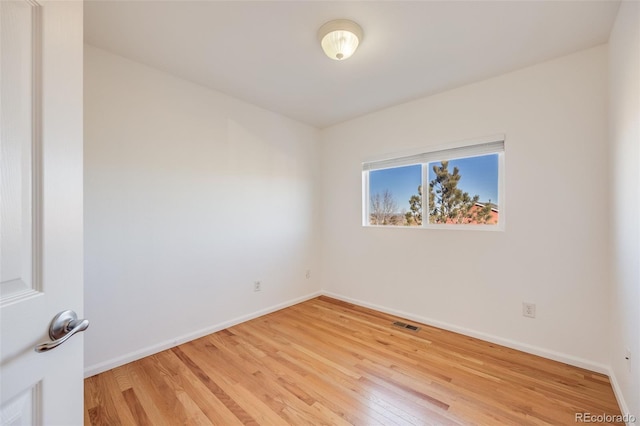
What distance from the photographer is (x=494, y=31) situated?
5.96 ft

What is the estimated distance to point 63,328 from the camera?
646 millimetres

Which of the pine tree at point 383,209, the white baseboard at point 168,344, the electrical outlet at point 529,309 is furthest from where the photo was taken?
the pine tree at point 383,209

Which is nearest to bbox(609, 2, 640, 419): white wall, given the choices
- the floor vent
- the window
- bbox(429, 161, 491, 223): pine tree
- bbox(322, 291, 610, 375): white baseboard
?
bbox(322, 291, 610, 375): white baseboard

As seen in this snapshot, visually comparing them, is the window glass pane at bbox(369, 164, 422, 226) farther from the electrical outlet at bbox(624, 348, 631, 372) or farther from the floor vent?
the electrical outlet at bbox(624, 348, 631, 372)

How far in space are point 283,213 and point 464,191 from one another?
208 cm

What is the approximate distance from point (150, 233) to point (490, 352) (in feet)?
10.1

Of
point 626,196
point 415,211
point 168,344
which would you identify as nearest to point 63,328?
point 168,344

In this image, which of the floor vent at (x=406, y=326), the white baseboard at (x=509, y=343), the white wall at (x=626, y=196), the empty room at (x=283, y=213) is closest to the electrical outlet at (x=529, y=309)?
the empty room at (x=283, y=213)

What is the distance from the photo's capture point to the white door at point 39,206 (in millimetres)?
562

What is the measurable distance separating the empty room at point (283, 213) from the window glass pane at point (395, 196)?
3 centimetres

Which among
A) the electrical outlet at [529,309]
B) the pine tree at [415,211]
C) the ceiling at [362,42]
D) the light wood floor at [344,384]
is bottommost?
the light wood floor at [344,384]

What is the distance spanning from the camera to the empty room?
667 millimetres

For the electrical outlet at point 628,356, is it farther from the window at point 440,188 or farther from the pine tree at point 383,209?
the pine tree at point 383,209

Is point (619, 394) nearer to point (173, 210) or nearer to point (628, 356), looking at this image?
point (628, 356)
